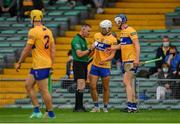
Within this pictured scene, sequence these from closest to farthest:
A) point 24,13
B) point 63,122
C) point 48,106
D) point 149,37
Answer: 1. point 63,122
2. point 48,106
3. point 149,37
4. point 24,13

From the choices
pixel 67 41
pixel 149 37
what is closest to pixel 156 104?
pixel 149 37

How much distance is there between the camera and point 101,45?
75.3 feet

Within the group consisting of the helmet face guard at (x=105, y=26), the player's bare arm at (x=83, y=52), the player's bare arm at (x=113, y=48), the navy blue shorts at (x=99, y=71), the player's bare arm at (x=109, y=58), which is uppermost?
the helmet face guard at (x=105, y=26)

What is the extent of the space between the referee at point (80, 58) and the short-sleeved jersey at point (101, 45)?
0.27 metres

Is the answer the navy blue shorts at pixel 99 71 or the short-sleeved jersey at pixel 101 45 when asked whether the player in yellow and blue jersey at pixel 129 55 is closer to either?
the short-sleeved jersey at pixel 101 45

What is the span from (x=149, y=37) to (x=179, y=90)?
16.1 feet

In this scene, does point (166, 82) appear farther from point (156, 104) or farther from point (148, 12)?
point (148, 12)

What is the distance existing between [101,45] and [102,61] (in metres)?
0.39

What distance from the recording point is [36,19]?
774 inches

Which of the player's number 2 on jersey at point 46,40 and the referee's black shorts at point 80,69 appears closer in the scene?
the player's number 2 on jersey at point 46,40

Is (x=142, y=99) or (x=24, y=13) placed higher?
(x=24, y=13)

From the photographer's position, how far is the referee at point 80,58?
22.7 meters

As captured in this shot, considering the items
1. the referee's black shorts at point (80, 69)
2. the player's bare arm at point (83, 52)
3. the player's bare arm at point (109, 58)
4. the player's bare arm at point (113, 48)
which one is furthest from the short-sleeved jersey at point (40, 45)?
the player's bare arm at point (109, 58)

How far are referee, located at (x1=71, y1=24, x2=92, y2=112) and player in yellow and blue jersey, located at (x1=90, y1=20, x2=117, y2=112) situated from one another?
0.25 meters
